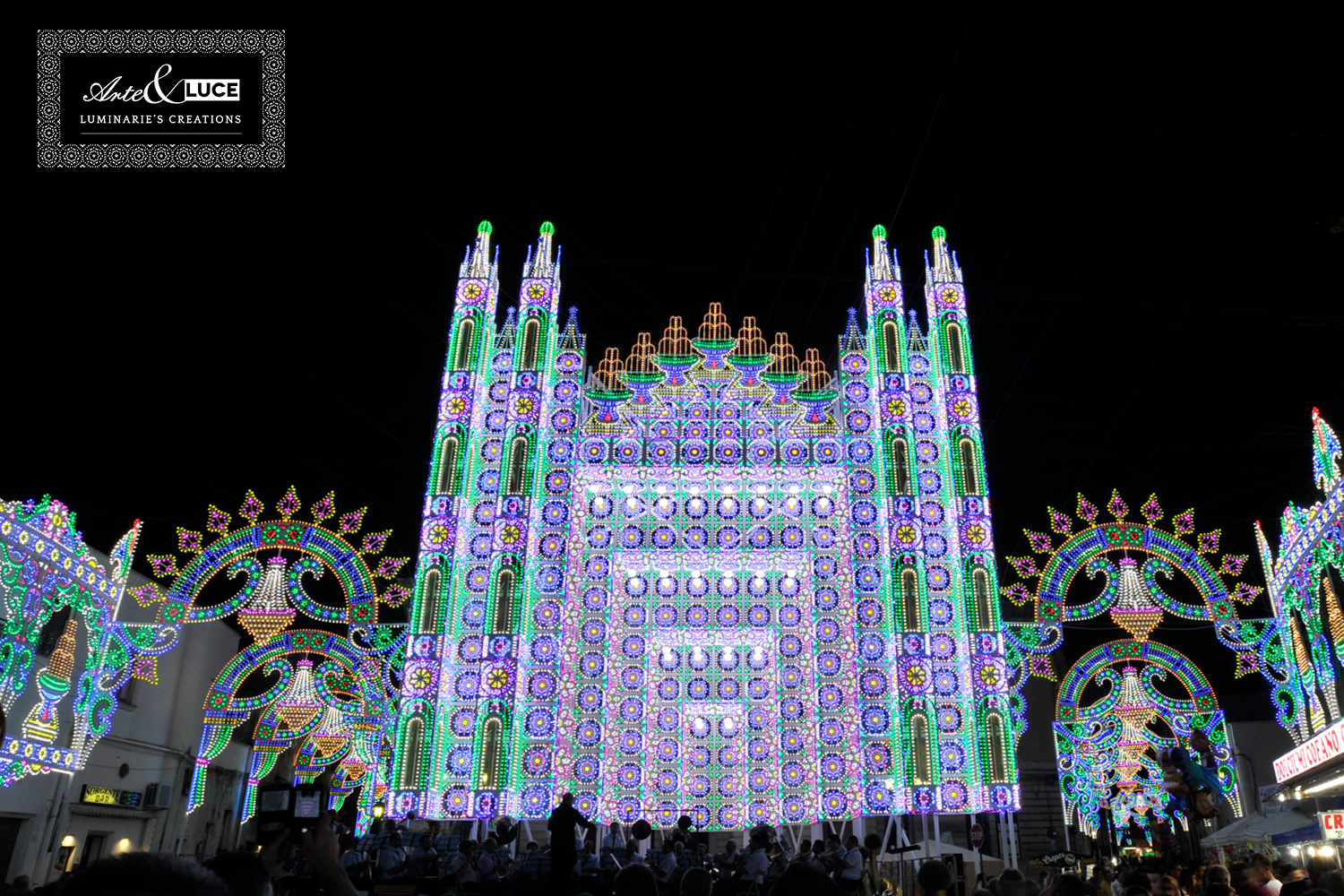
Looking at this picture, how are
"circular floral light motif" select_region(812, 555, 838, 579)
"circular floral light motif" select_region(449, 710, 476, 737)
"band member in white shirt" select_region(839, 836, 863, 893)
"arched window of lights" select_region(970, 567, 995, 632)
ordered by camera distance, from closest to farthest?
"band member in white shirt" select_region(839, 836, 863, 893), "circular floral light motif" select_region(449, 710, 476, 737), "arched window of lights" select_region(970, 567, 995, 632), "circular floral light motif" select_region(812, 555, 838, 579)

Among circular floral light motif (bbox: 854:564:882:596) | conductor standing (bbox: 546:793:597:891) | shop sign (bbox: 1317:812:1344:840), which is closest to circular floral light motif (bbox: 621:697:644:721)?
circular floral light motif (bbox: 854:564:882:596)

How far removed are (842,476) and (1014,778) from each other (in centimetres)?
832

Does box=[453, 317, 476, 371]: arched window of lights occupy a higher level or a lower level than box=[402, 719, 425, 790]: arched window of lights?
higher

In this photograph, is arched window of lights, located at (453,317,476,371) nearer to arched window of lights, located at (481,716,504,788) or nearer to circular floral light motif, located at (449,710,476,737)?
circular floral light motif, located at (449,710,476,737)

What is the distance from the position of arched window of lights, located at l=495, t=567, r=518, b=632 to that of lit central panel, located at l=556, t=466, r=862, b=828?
216 centimetres

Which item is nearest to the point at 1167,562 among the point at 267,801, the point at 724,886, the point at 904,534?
the point at 904,534

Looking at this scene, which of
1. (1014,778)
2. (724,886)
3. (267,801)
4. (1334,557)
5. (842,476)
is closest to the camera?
(267,801)

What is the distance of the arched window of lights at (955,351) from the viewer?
86.6ft

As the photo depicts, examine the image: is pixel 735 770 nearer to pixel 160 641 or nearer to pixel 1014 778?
pixel 1014 778

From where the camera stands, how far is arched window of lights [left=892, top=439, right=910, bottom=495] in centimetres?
2536

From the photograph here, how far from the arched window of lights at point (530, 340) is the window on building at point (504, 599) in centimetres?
540

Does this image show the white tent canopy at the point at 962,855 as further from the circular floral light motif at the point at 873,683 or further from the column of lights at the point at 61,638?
the column of lights at the point at 61,638

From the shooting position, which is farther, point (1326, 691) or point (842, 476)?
point (842, 476)

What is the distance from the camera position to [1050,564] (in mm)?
24734
